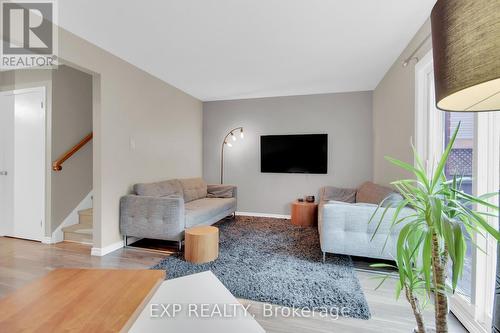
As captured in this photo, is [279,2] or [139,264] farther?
[139,264]

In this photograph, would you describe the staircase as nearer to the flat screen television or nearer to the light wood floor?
the light wood floor

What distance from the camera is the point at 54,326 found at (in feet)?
3.05

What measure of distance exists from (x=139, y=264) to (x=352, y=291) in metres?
2.18

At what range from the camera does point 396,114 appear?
3.04 metres

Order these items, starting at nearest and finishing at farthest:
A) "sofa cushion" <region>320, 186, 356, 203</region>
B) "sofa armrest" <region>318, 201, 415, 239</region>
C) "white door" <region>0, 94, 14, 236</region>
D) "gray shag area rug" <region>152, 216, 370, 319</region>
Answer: "gray shag area rug" <region>152, 216, 370, 319</region> < "sofa armrest" <region>318, 201, 415, 239</region> < "white door" <region>0, 94, 14, 236</region> < "sofa cushion" <region>320, 186, 356, 203</region>

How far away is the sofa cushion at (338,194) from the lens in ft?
13.8

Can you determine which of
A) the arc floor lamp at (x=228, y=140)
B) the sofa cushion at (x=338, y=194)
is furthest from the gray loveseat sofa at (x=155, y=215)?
the sofa cushion at (x=338, y=194)

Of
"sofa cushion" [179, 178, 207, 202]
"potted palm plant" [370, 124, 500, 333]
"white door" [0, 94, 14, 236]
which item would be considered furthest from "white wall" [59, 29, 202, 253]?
"potted palm plant" [370, 124, 500, 333]

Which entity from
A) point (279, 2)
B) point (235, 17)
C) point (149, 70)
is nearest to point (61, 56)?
point (149, 70)

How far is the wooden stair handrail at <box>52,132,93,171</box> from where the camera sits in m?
3.23

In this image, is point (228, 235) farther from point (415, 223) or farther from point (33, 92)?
point (33, 92)

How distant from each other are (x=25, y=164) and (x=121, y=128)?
164cm

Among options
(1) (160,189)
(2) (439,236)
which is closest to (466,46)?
(2) (439,236)

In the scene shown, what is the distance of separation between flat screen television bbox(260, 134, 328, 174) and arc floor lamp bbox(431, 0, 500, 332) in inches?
160
